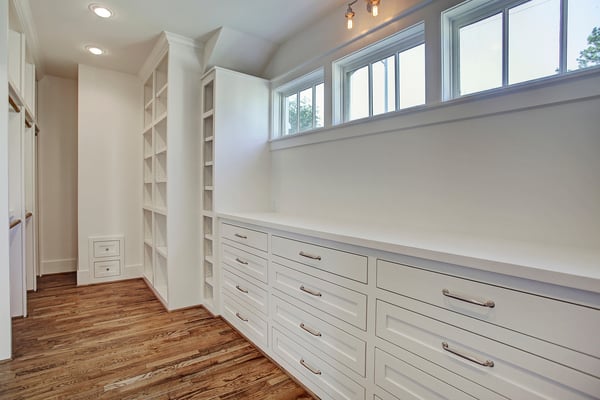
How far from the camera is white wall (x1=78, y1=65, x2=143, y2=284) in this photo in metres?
3.73

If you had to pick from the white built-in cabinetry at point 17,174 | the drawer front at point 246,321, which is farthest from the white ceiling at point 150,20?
the drawer front at point 246,321

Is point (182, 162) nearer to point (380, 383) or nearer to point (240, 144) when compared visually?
point (240, 144)

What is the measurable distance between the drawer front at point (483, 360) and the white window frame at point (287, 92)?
1754 mm

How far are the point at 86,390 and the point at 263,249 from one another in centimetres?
127

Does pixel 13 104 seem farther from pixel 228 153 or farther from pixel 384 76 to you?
pixel 384 76

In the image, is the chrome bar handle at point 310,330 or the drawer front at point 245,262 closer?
the chrome bar handle at point 310,330

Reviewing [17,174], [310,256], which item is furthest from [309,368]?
[17,174]

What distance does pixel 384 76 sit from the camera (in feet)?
7.16

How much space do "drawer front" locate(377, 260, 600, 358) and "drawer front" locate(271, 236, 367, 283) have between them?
189 mm

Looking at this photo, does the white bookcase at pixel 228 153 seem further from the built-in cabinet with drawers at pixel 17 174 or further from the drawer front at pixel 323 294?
the built-in cabinet with drawers at pixel 17 174

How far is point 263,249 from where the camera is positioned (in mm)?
2125

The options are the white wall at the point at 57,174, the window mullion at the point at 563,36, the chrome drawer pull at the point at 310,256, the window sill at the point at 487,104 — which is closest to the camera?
the window sill at the point at 487,104

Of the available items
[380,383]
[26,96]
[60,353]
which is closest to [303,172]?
[380,383]

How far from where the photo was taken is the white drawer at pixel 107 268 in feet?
12.4
